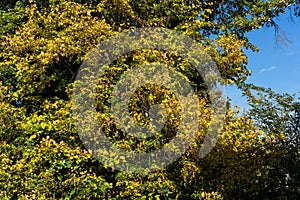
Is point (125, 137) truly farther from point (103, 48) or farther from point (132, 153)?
point (103, 48)

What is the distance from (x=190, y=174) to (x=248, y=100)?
5182 millimetres

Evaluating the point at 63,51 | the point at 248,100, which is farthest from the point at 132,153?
Result: the point at 248,100

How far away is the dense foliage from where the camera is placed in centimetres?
962

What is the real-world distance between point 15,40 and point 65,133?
→ 296cm

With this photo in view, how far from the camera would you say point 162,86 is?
387 inches

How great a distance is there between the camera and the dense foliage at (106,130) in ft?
31.6

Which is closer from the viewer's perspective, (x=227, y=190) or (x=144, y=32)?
(x=227, y=190)

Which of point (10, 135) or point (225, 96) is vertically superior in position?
point (225, 96)

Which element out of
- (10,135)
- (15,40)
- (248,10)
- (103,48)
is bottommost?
(10,135)

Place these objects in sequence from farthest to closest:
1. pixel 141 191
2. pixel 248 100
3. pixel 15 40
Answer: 1. pixel 248 100
2. pixel 15 40
3. pixel 141 191

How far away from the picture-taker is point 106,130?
31.8ft

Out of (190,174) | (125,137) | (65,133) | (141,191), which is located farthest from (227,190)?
(65,133)

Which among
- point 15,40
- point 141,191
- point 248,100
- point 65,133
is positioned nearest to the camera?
point 141,191

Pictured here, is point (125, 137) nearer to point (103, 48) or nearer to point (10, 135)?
point (103, 48)
